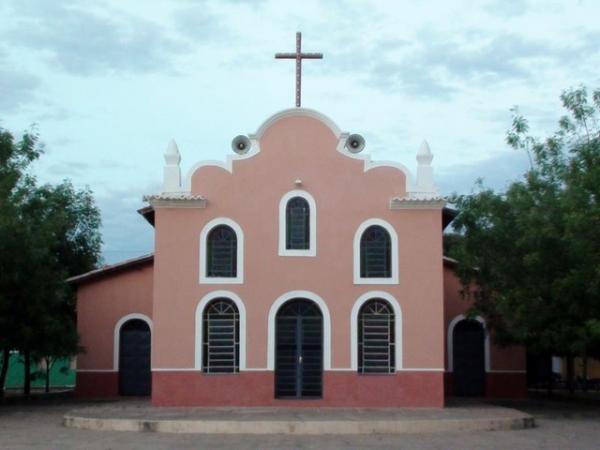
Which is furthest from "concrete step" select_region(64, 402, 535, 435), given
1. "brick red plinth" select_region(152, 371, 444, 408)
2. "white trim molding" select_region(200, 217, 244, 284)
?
"white trim molding" select_region(200, 217, 244, 284)

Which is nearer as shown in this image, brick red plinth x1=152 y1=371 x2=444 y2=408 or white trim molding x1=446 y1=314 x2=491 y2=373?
brick red plinth x1=152 y1=371 x2=444 y2=408

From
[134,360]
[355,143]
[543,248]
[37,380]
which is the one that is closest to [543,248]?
[543,248]

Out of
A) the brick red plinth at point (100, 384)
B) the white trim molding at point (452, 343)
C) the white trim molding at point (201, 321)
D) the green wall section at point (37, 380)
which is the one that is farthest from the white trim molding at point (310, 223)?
Answer: the green wall section at point (37, 380)

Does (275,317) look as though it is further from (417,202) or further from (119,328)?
(119,328)

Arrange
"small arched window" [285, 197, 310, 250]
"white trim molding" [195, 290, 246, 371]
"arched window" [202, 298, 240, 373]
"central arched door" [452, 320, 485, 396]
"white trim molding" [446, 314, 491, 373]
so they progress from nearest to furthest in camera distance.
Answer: "white trim molding" [195, 290, 246, 371] → "arched window" [202, 298, 240, 373] → "small arched window" [285, 197, 310, 250] → "white trim molding" [446, 314, 491, 373] → "central arched door" [452, 320, 485, 396]

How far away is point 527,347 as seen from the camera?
27141 mm

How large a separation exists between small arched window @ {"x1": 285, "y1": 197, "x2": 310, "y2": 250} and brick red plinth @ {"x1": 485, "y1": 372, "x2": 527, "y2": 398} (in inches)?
327

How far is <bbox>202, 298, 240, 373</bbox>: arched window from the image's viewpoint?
23859mm

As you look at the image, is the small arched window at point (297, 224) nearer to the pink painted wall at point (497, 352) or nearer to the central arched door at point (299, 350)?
the central arched door at point (299, 350)

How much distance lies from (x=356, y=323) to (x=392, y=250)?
78.6 inches

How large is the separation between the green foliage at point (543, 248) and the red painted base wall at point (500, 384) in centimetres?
248

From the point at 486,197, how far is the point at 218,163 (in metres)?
6.97

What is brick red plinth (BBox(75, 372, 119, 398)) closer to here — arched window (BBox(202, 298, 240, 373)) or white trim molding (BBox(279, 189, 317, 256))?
arched window (BBox(202, 298, 240, 373))

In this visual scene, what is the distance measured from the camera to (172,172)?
24297 mm
